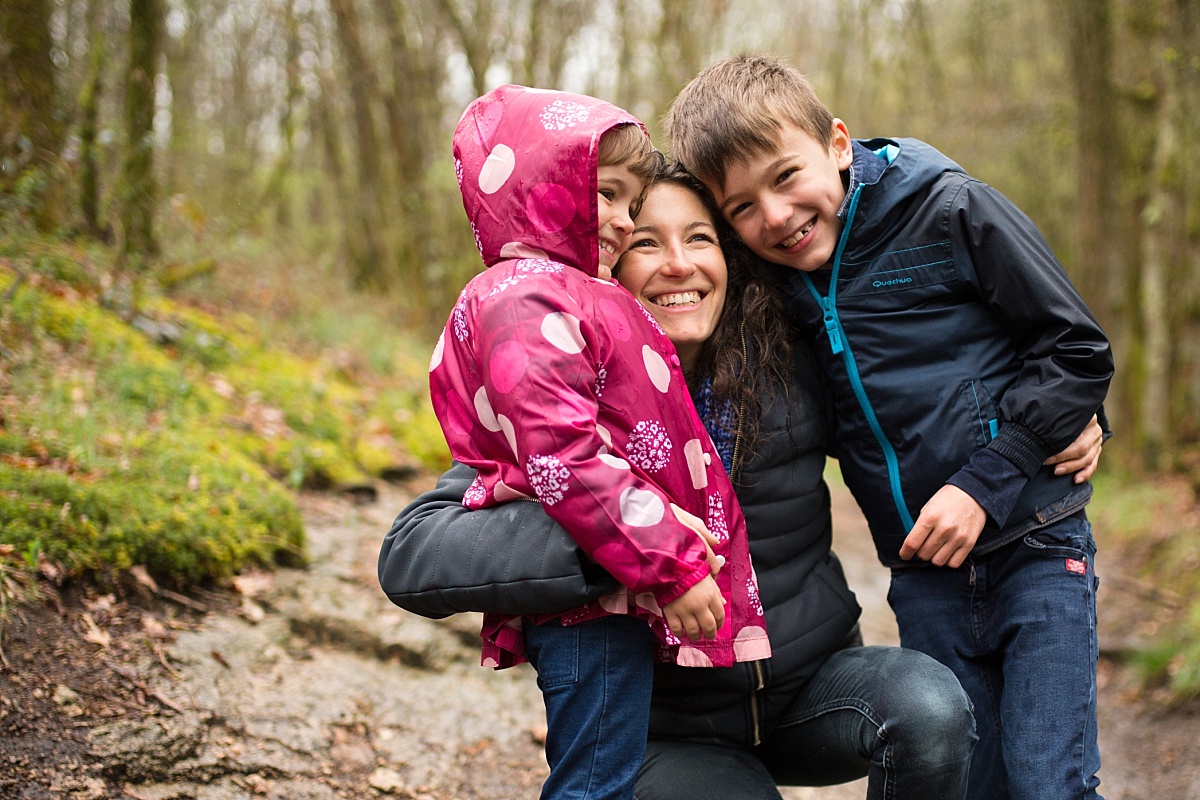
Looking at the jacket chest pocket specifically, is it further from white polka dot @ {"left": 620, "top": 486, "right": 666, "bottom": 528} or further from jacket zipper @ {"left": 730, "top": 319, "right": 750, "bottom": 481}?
white polka dot @ {"left": 620, "top": 486, "right": 666, "bottom": 528}

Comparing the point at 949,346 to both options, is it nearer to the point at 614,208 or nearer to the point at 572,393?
the point at 614,208

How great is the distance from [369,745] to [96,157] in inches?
165

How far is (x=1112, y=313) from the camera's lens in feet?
26.9

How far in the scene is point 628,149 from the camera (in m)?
2.06

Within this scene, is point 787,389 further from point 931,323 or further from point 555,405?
point 555,405

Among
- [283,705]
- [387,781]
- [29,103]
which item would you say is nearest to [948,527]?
[387,781]

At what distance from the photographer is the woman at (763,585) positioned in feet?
6.44

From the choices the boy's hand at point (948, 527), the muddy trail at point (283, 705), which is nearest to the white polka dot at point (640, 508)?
the boy's hand at point (948, 527)

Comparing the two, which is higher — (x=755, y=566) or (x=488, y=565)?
(x=488, y=565)

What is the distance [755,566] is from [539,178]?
107 cm

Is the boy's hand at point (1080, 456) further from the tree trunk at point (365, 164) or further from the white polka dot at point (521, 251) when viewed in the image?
the tree trunk at point (365, 164)

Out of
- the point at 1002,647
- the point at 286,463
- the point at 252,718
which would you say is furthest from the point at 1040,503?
the point at 286,463

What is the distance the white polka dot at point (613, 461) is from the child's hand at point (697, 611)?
27cm

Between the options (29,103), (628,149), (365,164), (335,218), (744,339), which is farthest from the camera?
(335,218)
